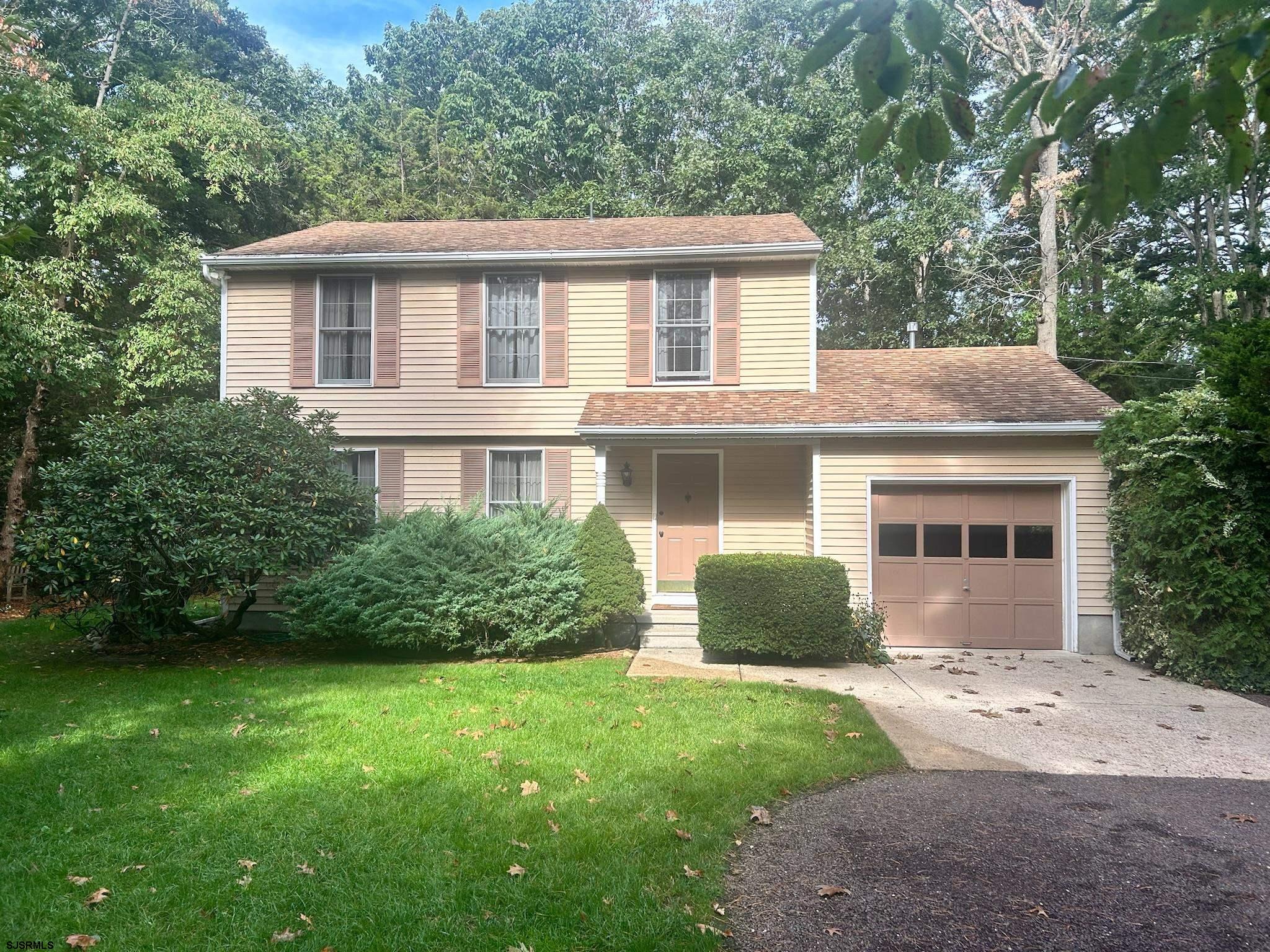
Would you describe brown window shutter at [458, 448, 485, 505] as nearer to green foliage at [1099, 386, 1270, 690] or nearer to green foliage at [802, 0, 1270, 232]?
green foliage at [1099, 386, 1270, 690]

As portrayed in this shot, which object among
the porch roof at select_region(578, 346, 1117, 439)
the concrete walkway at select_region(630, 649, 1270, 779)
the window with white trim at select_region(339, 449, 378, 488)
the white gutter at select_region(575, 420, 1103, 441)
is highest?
the porch roof at select_region(578, 346, 1117, 439)

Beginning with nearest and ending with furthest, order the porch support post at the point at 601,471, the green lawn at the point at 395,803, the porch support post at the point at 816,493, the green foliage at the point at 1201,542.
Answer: the green lawn at the point at 395,803 → the green foliage at the point at 1201,542 → the porch support post at the point at 816,493 → the porch support post at the point at 601,471

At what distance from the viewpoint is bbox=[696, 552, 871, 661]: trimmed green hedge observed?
822cm

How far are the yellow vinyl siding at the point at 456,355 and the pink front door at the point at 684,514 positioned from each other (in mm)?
1258

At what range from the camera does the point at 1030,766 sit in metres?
5.14

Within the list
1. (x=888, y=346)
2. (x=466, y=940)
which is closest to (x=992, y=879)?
(x=466, y=940)

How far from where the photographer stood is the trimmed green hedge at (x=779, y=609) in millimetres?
8219

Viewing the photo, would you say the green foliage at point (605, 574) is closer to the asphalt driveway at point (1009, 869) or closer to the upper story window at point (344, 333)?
the asphalt driveway at point (1009, 869)

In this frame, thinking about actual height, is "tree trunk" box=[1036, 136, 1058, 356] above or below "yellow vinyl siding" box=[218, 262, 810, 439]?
above

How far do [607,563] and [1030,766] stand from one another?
5.11 meters

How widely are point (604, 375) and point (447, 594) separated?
4.52 metres

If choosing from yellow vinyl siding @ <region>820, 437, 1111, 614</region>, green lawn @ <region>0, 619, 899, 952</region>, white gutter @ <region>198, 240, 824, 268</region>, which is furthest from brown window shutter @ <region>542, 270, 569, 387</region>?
green lawn @ <region>0, 619, 899, 952</region>

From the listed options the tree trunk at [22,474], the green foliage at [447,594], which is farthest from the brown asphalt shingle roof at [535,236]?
the tree trunk at [22,474]

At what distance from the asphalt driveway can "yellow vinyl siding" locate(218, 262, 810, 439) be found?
738 cm
